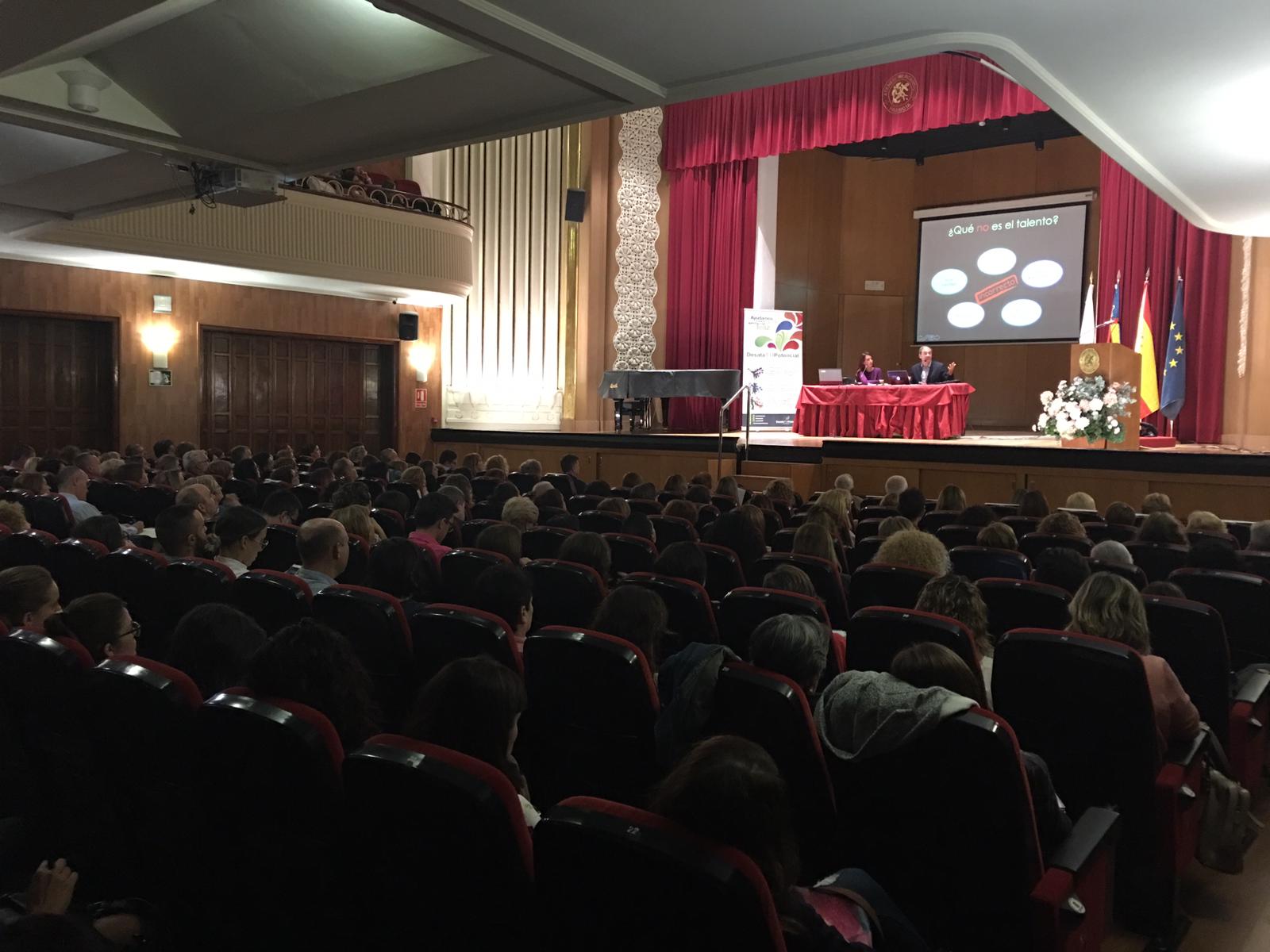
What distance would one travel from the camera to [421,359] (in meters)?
14.8

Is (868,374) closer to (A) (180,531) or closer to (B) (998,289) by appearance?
(B) (998,289)

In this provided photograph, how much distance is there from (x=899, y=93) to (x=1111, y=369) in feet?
15.2

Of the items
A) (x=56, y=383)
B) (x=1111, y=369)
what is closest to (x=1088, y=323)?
(x=1111, y=369)

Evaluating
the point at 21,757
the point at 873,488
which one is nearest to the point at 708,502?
the point at 873,488

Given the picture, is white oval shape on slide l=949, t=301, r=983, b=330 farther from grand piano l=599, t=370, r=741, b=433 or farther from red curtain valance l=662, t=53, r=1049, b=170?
grand piano l=599, t=370, r=741, b=433

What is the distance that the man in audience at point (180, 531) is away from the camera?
4.35m

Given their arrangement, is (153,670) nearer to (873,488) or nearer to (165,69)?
(165,69)

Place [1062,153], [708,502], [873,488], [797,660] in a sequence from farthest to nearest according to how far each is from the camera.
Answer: [1062,153], [873,488], [708,502], [797,660]

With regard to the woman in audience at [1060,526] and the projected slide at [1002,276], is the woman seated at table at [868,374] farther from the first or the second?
the woman in audience at [1060,526]

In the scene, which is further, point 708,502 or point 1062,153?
point 1062,153

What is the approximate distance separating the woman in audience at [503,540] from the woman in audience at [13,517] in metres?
2.31

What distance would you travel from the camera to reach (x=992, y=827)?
193 cm

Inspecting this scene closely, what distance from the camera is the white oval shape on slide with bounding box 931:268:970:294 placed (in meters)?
15.4

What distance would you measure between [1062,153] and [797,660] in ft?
47.3
